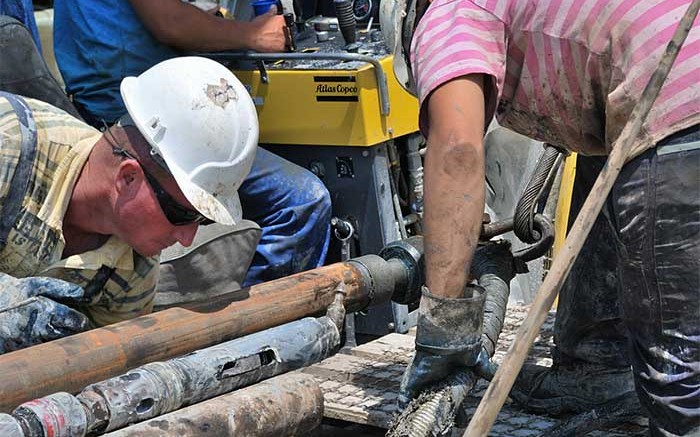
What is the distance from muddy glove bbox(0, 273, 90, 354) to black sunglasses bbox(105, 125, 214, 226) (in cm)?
32

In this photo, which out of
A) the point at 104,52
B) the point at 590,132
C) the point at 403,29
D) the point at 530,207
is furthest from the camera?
the point at 104,52

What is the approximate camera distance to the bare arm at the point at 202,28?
4.21 m

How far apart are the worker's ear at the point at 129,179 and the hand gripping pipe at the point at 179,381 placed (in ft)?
1.54

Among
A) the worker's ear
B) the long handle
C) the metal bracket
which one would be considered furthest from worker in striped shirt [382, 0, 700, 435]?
the metal bracket

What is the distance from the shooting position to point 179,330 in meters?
2.93

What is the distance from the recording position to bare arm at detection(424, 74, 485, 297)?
2715 millimetres

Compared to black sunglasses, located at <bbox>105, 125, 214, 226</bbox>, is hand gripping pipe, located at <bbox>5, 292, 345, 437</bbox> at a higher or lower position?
lower

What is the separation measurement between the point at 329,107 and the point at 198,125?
4.25 ft

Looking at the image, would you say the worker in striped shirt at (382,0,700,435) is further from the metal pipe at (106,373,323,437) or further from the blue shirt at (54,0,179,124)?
the blue shirt at (54,0,179,124)

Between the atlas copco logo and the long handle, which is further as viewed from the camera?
the atlas copco logo

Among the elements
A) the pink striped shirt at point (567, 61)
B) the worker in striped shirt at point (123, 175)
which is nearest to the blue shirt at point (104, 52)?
the worker in striped shirt at point (123, 175)

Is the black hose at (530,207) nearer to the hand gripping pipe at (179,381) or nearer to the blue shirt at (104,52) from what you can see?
the hand gripping pipe at (179,381)

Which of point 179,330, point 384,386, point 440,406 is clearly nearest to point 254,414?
point 179,330

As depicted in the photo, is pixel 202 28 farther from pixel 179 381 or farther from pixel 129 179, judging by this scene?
pixel 179 381
